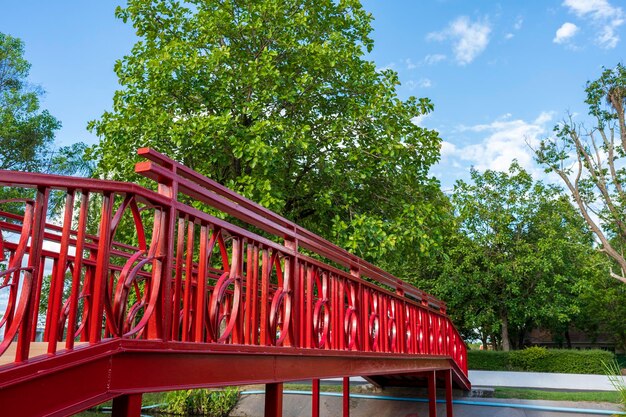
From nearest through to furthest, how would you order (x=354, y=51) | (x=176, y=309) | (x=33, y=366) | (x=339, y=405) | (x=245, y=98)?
(x=33, y=366) < (x=176, y=309) < (x=245, y=98) < (x=354, y=51) < (x=339, y=405)

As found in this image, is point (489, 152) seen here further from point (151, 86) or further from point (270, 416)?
point (270, 416)

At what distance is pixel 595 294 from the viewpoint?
2744 cm

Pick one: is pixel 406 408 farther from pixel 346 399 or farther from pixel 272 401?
pixel 272 401

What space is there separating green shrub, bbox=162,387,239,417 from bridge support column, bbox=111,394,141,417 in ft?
30.5

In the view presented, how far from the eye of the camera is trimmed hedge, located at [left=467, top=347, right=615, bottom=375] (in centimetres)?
2028

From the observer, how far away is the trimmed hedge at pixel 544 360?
2028cm

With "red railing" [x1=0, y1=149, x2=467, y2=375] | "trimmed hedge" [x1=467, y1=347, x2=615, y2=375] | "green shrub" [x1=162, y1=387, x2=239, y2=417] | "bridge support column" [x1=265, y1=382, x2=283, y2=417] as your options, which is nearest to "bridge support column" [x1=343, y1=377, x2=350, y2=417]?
"red railing" [x1=0, y1=149, x2=467, y2=375]

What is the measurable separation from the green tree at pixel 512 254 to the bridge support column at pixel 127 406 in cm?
2041

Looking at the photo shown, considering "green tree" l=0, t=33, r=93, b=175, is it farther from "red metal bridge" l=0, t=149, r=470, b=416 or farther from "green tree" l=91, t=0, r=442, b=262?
"red metal bridge" l=0, t=149, r=470, b=416

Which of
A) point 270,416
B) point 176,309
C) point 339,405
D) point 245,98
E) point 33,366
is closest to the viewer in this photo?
point 33,366

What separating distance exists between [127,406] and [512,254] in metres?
22.3

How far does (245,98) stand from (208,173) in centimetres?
172

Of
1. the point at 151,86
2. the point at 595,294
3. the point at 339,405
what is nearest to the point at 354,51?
the point at 151,86

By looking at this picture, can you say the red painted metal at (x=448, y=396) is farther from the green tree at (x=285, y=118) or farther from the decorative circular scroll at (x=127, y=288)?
the decorative circular scroll at (x=127, y=288)
